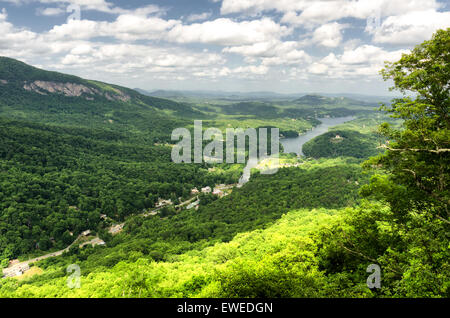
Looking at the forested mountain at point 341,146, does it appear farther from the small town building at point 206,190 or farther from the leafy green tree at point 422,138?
the leafy green tree at point 422,138

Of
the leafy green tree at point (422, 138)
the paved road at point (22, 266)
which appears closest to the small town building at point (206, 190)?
the paved road at point (22, 266)

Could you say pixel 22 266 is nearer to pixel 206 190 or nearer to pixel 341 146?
pixel 206 190

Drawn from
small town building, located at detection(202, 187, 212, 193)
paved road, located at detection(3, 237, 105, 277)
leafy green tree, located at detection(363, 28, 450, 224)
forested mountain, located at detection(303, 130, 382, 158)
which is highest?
leafy green tree, located at detection(363, 28, 450, 224)

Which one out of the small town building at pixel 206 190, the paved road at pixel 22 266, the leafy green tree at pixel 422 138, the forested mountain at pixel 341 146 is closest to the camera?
the leafy green tree at pixel 422 138

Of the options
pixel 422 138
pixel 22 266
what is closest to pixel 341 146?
pixel 22 266

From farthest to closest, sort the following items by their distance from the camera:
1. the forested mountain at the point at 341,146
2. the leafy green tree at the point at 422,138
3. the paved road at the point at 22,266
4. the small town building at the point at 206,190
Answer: the forested mountain at the point at 341,146, the small town building at the point at 206,190, the paved road at the point at 22,266, the leafy green tree at the point at 422,138

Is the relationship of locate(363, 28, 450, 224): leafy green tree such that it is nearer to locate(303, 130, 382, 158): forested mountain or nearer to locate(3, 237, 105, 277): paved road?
locate(3, 237, 105, 277): paved road

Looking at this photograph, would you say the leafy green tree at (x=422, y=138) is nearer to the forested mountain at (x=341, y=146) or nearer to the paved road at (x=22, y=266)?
the paved road at (x=22, y=266)

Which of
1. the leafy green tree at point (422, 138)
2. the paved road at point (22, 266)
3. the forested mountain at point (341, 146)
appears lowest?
the paved road at point (22, 266)

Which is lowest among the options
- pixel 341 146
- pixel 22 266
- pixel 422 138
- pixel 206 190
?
pixel 22 266

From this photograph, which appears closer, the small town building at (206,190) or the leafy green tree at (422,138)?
the leafy green tree at (422,138)

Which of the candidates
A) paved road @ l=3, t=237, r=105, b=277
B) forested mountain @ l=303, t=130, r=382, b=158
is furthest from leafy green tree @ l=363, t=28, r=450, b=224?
forested mountain @ l=303, t=130, r=382, b=158

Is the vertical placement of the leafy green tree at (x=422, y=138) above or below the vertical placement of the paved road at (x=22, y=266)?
above
